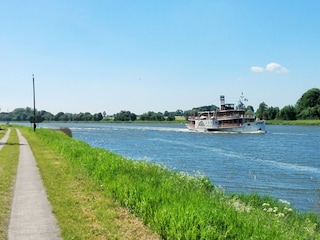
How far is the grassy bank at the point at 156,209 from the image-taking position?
7.27m

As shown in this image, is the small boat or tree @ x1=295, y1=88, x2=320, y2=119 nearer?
the small boat

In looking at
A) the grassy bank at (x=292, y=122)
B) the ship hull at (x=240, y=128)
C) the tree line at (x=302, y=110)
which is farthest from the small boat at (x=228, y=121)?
the tree line at (x=302, y=110)

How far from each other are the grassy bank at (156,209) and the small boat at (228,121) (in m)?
81.7

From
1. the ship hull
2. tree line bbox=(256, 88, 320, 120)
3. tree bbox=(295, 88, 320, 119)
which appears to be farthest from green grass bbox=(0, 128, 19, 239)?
tree bbox=(295, 88, 320, 119)

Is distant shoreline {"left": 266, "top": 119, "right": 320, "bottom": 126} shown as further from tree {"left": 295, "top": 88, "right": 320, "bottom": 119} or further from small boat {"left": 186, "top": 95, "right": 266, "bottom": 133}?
small boat {"left": 186, "top": 95, "right": 266, "bottom": 133}

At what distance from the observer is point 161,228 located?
26.7 ft

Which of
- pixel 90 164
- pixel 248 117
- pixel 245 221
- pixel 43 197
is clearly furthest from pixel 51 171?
pixel 248 117

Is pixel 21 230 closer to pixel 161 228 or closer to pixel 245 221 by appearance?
pixel 161 228

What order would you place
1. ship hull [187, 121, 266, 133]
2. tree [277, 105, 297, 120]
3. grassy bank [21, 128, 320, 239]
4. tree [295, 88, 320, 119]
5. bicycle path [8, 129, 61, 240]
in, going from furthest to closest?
tree [277, 105, 297, 120]
tree [295, 88, 320, 119]
ship hull [187, 121, 266, 133]
bicycle path [8, 129, 61, 240]
grassy bank [21, 128, 320, 239]

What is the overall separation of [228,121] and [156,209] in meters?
92.5

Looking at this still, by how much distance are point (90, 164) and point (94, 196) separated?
12.9 feet

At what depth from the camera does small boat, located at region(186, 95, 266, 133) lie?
95750 mm

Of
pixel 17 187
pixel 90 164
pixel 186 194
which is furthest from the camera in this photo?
pixel 90 164

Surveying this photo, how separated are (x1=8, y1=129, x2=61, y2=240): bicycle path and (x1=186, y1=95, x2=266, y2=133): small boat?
83.4 metres
